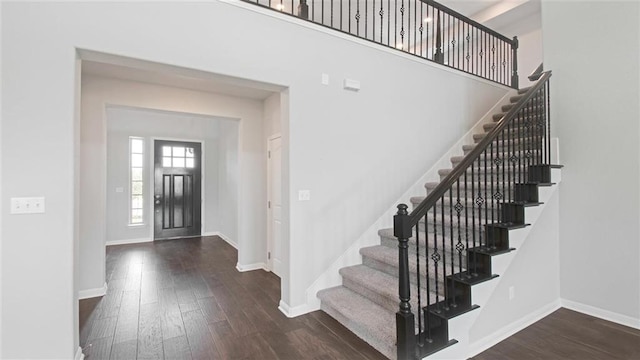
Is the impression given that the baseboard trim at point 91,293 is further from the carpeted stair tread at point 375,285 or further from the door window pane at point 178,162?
the door window pane at point 178,162

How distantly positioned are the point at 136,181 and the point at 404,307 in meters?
6.45

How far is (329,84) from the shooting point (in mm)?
3246

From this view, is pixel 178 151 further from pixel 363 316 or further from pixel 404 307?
pixel 404 307

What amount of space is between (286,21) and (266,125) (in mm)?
1855

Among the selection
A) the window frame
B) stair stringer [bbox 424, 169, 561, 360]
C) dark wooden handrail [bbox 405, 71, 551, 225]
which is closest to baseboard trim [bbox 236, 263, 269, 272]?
stair stringer [bbox 424, 169, 561, 360]

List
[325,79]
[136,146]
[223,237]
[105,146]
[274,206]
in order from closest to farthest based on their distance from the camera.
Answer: [325,79]
[105,146]
[274,206]
[136,146]
[223,237]

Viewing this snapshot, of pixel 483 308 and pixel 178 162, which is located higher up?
pixel 178 162

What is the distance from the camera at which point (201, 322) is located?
2.82m

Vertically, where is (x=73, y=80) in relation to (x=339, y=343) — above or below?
above

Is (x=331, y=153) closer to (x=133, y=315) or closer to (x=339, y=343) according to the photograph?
(x=339, y=343)

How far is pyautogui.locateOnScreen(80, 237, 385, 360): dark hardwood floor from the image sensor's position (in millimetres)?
2359

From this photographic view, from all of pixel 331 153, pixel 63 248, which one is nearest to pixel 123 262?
pixel 63 248

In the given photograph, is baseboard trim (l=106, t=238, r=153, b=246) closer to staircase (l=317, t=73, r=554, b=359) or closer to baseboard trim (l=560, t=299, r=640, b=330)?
staircase (l=317, t=73, r=554, b=359)

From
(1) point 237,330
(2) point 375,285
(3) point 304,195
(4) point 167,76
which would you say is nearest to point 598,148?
(2) point 375,285
